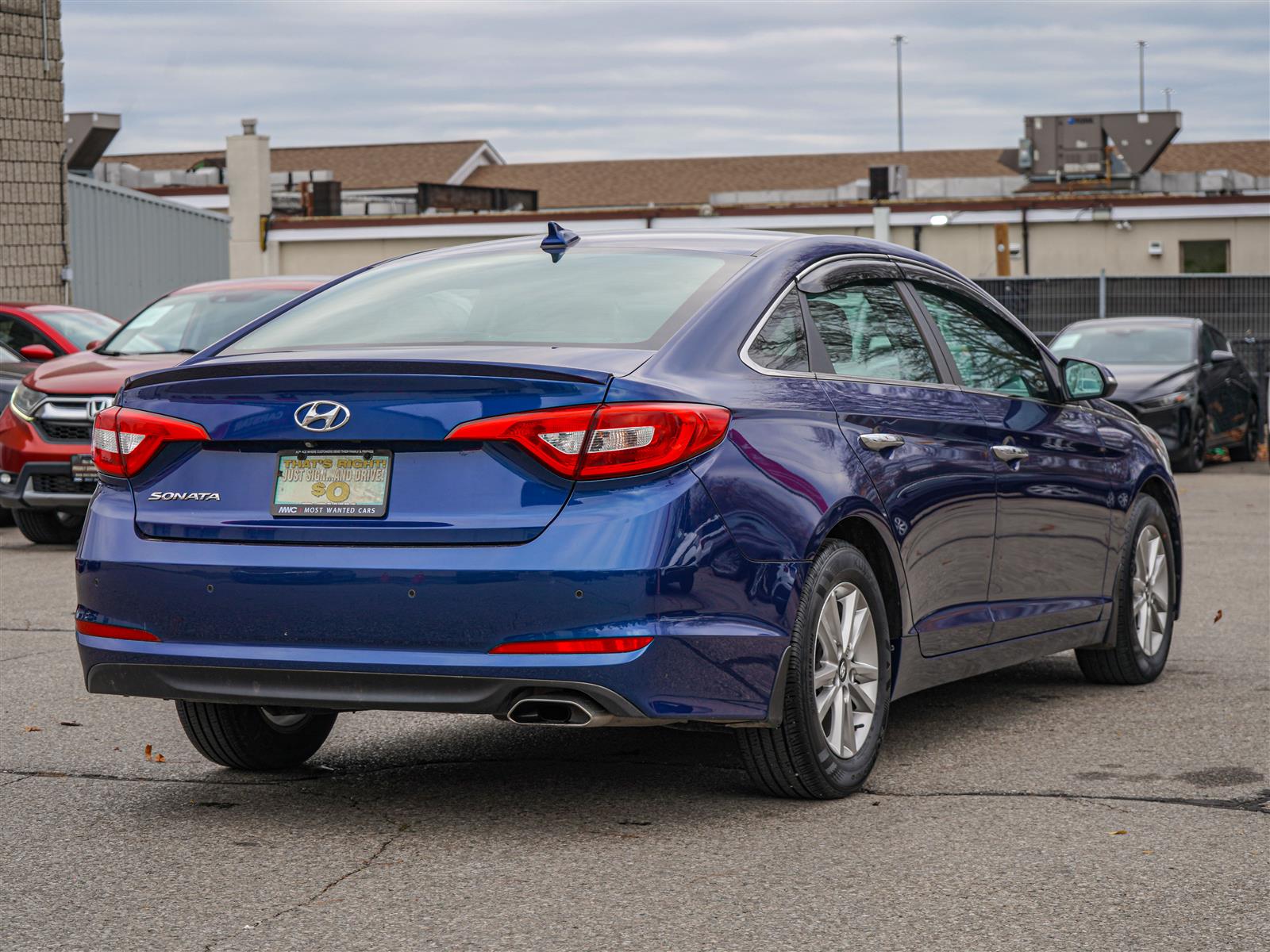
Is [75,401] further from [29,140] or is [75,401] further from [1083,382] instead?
[29,140]

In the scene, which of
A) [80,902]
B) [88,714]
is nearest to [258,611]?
[80,902]

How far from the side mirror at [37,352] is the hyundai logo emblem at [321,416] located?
10556 millimetres

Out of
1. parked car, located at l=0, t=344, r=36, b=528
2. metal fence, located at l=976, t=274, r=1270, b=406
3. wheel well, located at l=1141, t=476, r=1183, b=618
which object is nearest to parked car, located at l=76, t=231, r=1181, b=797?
wheel well, located at l=1141, t=476, r=1183, b=618

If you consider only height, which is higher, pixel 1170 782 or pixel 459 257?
pixel 459 257

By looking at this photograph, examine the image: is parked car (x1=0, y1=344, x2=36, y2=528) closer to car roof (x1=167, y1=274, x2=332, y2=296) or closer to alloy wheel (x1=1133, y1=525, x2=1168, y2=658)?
car roof (x1=167, y1=274, x2=332, y2=296)

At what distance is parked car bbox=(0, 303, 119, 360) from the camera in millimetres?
15008

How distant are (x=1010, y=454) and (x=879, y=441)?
1.02 m

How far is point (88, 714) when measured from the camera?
6.77 metres

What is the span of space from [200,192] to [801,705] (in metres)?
41.1

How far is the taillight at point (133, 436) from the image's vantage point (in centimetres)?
497

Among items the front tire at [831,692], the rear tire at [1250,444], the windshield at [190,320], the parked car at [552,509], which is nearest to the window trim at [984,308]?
the parked car at [552,509]

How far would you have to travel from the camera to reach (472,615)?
182 inches

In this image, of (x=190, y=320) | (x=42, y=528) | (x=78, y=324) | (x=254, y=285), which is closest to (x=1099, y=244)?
(x=78, y=324)

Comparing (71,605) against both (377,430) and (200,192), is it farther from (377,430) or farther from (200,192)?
(200,192)
